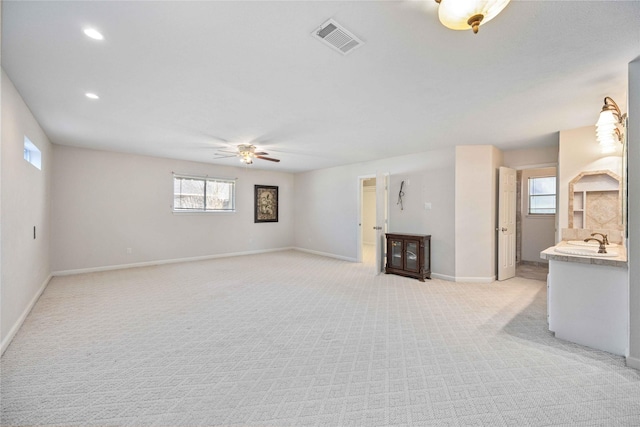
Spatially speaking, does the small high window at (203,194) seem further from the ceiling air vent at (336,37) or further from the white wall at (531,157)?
the white wall at (531,157)

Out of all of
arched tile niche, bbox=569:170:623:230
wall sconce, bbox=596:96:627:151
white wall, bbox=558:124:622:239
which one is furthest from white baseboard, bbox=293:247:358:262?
wall sconce, bbox=596:96:627:151

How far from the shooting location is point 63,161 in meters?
5.17

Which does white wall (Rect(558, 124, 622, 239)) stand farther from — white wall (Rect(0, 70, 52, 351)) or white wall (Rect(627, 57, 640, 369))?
white wall (Rect(0, 70, 52, 351))

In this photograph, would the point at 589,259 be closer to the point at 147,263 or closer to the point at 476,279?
the point at 476,279

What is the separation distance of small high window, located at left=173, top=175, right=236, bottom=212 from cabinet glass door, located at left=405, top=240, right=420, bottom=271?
4.66 metres

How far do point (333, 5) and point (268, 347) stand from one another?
8.77 ft

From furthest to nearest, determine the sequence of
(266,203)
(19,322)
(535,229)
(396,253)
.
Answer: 1. (266,203)
2. (535,229)
3. (396,253)
4. (19,322)

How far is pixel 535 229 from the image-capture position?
20.8 feet

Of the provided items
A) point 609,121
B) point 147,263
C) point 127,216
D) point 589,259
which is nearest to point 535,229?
point 609,121

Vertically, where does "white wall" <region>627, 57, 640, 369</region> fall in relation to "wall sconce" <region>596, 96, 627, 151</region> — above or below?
below

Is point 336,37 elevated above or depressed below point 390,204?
above

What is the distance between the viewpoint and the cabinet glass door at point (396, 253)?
531 cm

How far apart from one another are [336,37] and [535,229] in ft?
22.2

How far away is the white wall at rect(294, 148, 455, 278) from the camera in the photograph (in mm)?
5094
